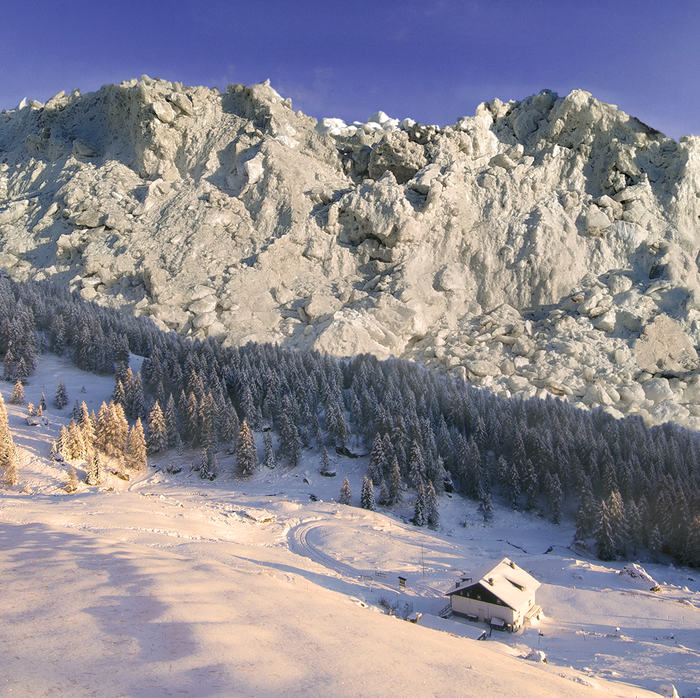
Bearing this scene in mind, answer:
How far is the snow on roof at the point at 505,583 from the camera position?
28.1 metres

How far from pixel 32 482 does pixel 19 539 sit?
84.0ft

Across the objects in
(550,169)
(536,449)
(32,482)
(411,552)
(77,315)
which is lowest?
(411,552)

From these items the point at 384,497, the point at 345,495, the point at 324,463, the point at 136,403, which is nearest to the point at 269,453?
the point at 324,463

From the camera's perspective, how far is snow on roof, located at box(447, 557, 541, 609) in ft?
92.3

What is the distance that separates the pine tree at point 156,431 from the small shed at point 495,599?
3957cm

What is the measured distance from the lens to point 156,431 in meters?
56.8

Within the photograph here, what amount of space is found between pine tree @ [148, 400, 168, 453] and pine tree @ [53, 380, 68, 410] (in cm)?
1481

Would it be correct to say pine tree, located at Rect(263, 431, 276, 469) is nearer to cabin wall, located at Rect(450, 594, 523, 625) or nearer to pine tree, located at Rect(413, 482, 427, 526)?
pine tree, located at Rect(413, 482, 427, 526)

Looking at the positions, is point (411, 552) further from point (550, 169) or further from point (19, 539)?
point (550, 169)

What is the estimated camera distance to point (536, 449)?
56.8 m

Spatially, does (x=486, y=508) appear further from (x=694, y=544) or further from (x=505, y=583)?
(x=505, y=583)

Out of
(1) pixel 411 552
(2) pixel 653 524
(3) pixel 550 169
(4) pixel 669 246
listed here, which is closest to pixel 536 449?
(2) pixel 653 524

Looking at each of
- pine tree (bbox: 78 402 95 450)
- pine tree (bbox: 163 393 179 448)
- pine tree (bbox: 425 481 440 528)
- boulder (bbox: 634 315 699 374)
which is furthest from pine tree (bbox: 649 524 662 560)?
pine tree (bbox: 78 402 95 450)

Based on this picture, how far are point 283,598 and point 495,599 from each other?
16539mm
